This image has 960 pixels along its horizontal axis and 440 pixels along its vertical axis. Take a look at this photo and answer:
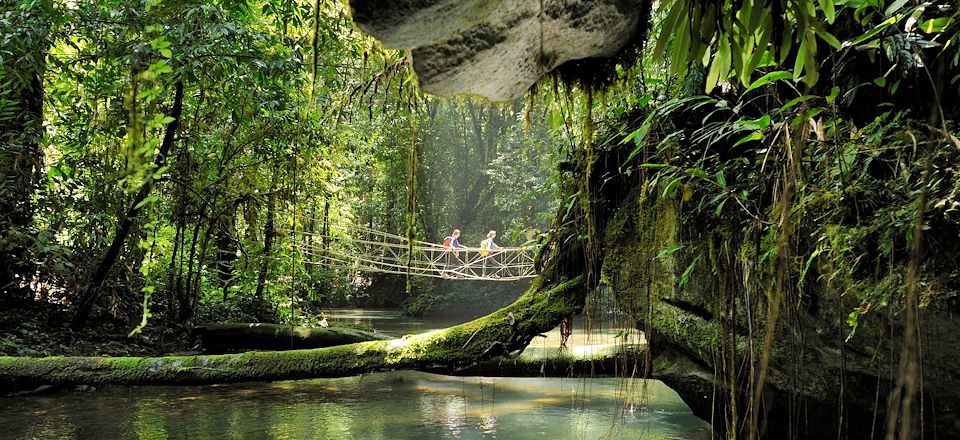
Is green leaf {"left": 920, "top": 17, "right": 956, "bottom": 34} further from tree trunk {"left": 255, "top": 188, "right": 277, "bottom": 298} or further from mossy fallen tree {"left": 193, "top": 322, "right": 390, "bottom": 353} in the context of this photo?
tree trunk {"left": 255, "top": 188, "right": 277, "bottom": 298}

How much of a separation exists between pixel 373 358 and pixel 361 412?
5.70ft

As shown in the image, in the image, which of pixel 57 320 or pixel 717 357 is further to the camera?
pixel 57 320

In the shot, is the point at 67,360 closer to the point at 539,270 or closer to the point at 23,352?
the point at 23,352

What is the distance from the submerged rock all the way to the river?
5.39 feet

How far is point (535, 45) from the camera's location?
2268 mm

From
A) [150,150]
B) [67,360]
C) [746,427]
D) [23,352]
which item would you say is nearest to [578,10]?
[150,150]

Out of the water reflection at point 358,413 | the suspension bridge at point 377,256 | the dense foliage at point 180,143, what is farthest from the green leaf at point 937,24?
the suspension bridge at point 377,256

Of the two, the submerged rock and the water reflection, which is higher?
the submerged rock

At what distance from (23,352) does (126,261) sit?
50.1 inches

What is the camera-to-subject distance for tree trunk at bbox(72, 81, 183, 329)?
560 cm

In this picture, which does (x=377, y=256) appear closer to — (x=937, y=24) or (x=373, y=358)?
(x=373, y=358)

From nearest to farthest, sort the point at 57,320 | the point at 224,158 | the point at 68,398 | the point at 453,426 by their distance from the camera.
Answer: the point at 453,426, the point at 68,398, the point at 57,320, the point at 224,158

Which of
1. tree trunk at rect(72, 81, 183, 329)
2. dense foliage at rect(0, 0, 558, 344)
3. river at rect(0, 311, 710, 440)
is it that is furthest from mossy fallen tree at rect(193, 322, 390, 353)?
tree trunk at rect(72, 81, 183, 329)

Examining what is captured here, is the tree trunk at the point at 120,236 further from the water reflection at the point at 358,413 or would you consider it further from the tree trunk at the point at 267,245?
the tree trunk at the point at 267,245
